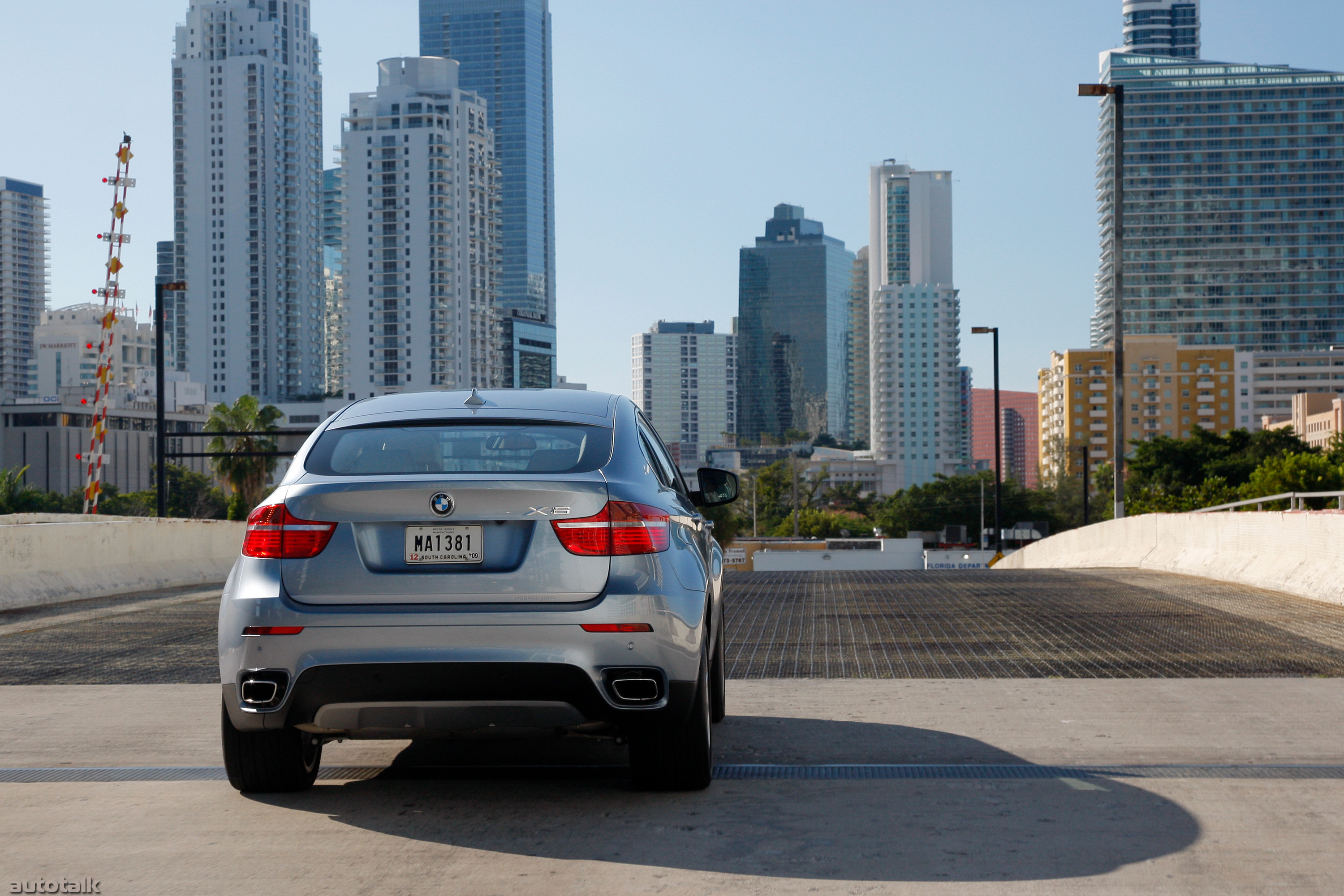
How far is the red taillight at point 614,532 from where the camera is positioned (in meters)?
5.11

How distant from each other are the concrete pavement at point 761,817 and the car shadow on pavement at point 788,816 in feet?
0.05

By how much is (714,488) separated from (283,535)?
2.94 metres

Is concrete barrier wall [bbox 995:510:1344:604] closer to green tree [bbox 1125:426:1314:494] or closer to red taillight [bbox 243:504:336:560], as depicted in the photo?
red taillight [bbox 243:504:336:560]

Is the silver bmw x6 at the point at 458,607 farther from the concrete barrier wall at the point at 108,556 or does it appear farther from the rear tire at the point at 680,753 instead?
the concrete barrier wall at the point at 108,556

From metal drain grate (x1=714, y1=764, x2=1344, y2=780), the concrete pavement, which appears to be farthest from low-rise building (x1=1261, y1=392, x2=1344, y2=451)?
metal drain grate (x1=714, y1=764, x2=1344, y2=780)

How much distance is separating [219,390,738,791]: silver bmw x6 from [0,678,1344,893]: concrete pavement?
449 millimetres

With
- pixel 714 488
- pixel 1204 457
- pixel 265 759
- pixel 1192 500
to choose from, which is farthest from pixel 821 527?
pixel 265 759

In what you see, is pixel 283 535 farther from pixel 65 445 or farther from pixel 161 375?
pixel 65 445

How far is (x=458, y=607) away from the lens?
5039mm

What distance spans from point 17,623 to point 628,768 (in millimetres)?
9663

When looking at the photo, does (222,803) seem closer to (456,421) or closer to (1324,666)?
(456,421)

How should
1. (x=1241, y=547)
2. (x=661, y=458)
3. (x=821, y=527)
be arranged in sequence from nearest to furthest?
(x=661, y=458)
(x=1241, y=547)
(x=821, y=527)

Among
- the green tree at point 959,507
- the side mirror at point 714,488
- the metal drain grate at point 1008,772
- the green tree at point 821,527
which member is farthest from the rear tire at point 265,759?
the green tree at point 821,527

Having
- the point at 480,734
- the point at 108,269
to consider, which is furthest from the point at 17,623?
the point at 108,269
